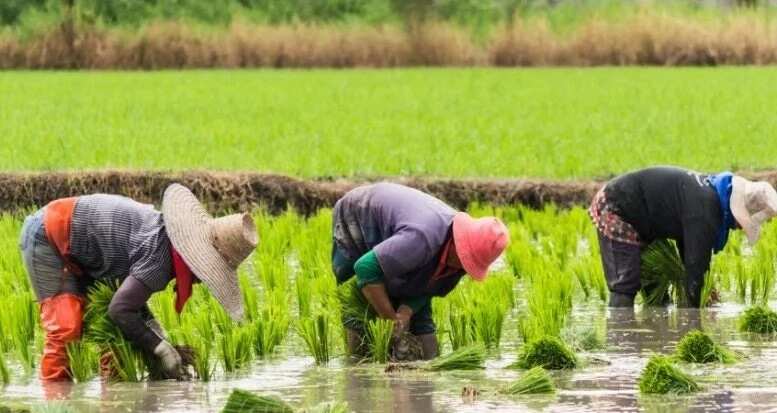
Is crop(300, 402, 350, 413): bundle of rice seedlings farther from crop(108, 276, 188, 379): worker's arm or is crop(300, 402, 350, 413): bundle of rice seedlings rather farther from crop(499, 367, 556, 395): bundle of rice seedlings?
crop(108, 276, 188, 379): worker's arm

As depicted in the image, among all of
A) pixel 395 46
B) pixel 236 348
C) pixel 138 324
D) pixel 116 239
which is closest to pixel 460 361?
pixel 236 348

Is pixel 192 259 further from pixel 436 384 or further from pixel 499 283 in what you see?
pixel 499 283

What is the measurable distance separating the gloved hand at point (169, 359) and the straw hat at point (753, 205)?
2705 millimetres

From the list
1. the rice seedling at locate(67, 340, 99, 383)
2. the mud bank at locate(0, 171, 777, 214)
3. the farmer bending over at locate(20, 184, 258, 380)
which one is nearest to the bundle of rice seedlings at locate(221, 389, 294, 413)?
the farmer bending over at locate(20, 184, 258, 380)

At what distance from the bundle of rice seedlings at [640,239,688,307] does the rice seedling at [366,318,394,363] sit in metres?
1.95

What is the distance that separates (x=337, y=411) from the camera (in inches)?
198

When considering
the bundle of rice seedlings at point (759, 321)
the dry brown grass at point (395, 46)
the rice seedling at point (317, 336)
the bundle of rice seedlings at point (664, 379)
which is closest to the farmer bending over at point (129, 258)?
the rice seedling at point (317, 336)

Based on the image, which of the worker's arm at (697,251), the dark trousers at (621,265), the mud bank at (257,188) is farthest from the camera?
the mud bank at (257,188)

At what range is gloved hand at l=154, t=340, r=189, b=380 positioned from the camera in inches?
237

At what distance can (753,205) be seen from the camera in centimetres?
755

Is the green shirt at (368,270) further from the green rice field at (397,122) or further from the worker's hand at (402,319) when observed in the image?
the green rice field at (397,122)

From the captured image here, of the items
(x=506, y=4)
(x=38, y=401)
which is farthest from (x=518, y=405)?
(x=506, y=4)

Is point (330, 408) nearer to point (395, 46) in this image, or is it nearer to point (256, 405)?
point (256, 405)

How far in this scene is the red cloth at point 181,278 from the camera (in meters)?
6.04
